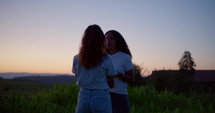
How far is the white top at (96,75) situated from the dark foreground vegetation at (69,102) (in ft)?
12.6

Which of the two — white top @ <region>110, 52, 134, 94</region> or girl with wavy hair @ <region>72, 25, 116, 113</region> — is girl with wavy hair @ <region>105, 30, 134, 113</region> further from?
girl with wavy hair @ <region>72, 25, 116, 113</region>

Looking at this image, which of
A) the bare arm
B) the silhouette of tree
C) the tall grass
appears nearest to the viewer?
the bare arm

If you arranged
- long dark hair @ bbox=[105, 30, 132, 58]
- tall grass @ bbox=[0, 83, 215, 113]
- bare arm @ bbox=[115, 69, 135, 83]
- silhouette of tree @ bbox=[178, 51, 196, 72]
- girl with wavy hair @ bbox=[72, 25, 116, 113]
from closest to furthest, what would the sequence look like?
girl with wavy hair @ bbox=[72, 25, 116, 113] → bare arm @ bbox=[115, 69, 135, 83] → long dark hair @ bbox=[105, 30, 132, 58] → tall grass @ bbox=[0, 83, 215, 113] → silhouette of tree @ bbox=[178, 51, 196, 72]

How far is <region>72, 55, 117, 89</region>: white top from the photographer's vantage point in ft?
8.84

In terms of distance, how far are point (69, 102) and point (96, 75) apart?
5880mm

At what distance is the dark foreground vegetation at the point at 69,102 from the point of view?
6594mm

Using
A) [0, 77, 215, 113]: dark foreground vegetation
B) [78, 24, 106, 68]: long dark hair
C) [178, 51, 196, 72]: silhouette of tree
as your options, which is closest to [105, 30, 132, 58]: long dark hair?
[78, 24, 106, 68]: long dark hair

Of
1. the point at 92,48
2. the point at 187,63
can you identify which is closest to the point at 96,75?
the point at 92,48

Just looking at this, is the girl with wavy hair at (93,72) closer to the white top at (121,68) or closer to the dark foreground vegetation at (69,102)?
the white top at (121,68)

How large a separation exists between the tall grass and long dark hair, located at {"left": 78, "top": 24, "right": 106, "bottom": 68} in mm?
3953

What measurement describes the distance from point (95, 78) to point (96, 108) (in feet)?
1.01

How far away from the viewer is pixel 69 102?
834 centimetres

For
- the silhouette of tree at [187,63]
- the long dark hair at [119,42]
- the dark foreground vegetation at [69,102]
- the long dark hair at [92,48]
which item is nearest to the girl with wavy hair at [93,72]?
the long dark hair at [92,48]

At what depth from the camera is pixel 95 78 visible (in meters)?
2.70
